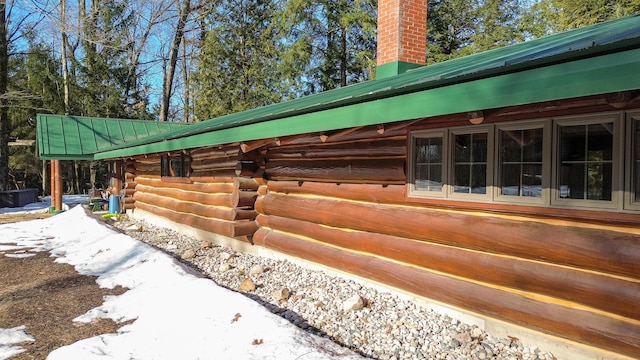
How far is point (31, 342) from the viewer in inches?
180

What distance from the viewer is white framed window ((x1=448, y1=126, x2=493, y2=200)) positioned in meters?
4.46

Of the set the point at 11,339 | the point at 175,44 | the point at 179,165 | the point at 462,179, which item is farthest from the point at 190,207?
the point at 175,44

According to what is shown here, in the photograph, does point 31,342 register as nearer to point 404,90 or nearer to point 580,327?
point 404,90

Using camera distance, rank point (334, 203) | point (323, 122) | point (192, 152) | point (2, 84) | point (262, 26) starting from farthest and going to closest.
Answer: point (262, 26) → point (2, 84) → point (192, 152) → point (334, 203) → point (323, 122)

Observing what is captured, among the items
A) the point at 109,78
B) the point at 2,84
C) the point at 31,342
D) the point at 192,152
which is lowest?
the point at 31,342

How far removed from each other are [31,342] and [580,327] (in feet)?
17.3

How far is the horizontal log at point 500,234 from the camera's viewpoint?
344 cm

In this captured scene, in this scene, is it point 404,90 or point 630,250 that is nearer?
point 630,250

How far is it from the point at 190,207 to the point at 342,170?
236 inches

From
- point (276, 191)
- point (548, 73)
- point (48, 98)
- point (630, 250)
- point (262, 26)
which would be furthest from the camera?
point (48, 98)

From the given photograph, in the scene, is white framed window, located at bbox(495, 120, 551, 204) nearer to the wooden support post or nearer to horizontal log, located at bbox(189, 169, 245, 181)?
horizontal log, located at bbox(189, 169, 245, 181)

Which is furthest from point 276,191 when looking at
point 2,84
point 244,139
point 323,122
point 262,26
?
point 2,84

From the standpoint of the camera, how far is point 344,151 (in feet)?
21.1

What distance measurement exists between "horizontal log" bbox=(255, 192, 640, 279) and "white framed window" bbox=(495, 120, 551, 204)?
0.26 meters
